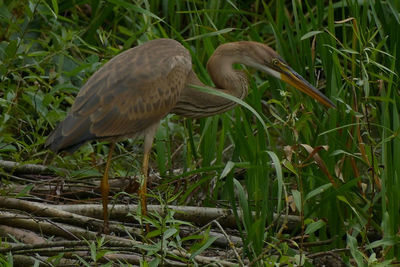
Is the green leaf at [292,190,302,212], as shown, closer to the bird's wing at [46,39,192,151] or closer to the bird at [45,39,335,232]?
the bird at [45,39,335,232]

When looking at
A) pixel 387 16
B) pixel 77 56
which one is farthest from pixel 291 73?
pixel 77 56

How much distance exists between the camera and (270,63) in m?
4.73

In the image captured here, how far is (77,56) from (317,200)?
222 cm

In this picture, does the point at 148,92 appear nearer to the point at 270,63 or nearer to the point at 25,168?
the point at 270,63

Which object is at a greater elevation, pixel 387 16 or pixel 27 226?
pixel 387 16

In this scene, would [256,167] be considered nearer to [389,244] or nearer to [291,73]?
[389,244]

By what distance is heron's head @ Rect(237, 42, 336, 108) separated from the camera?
4.61 m

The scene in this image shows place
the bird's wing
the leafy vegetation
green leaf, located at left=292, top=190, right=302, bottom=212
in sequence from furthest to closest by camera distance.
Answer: the bird's wing, the leafy vegetation, green leaf, located at left=292, top=190, right=302, bottom=212

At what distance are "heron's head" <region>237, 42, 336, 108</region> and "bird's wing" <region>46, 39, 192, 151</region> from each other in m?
0.35

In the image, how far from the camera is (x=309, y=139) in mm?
4336

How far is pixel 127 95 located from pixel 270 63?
82 cm

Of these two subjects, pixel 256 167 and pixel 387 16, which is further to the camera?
pixel 387 16

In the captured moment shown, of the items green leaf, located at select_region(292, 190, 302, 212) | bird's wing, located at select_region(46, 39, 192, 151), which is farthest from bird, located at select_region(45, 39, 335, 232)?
green leaf, located at select_region(292, 190, 302, 212)

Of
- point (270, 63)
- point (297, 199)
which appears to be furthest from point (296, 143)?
point (270, 63)
